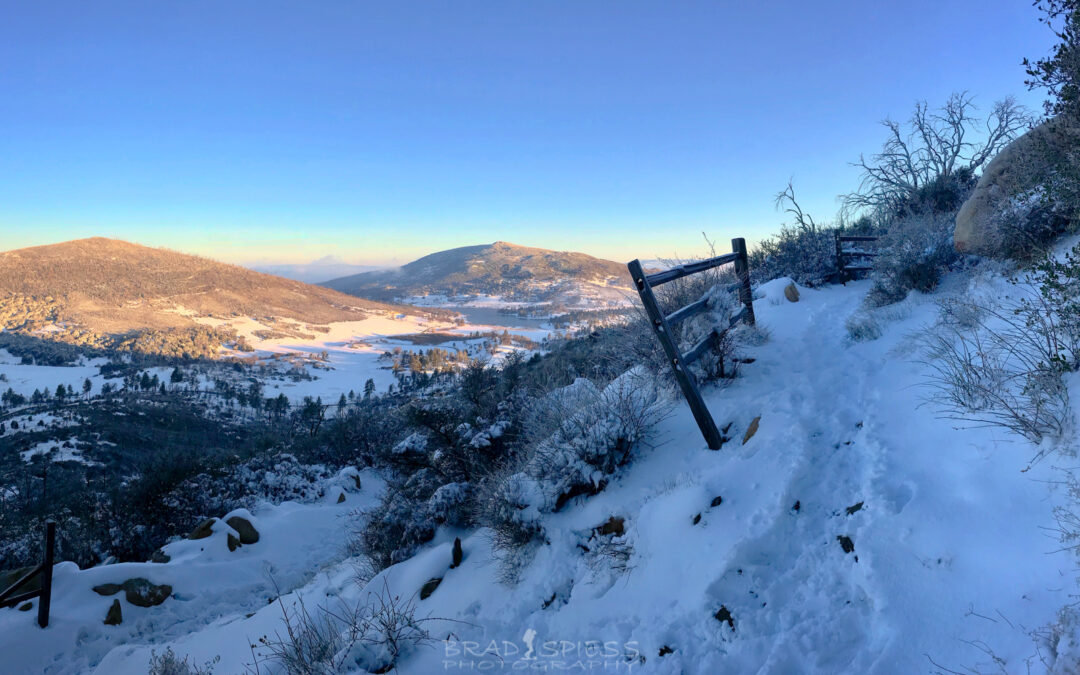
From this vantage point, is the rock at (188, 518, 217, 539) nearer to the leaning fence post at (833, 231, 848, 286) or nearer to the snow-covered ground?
the snow-covered ground

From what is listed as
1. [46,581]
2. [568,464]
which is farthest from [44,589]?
[568,464]

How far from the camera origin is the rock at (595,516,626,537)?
162 inches

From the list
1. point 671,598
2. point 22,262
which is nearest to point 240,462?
point 671,598

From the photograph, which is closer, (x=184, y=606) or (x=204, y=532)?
(x=184, y=606)

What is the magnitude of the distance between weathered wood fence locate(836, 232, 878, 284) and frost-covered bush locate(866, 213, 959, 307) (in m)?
2.47

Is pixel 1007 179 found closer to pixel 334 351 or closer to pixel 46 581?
pixel 46 581

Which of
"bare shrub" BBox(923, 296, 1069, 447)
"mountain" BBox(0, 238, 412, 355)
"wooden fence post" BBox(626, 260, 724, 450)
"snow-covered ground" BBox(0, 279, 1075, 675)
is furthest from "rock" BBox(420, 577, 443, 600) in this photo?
"mountain" BBox(0, 238, 412, 355)

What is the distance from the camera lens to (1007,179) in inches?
286

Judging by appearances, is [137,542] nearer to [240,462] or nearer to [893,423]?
[240,462]

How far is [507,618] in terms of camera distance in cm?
391

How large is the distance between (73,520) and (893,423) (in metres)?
21.6

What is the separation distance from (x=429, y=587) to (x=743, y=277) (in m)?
6.14

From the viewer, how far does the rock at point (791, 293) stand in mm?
9948

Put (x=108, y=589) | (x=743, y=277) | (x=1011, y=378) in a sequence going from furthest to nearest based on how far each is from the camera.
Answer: (x=108, y=589), (x=743, y=277), (x=1011, y=378)
